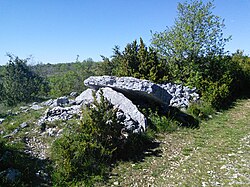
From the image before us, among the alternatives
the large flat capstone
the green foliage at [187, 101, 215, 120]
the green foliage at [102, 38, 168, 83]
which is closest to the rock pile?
the large flat capstone

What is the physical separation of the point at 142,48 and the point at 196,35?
11.5ft

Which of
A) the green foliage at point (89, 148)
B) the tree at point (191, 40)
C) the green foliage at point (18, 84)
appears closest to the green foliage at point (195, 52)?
the tree at point (191, 40)

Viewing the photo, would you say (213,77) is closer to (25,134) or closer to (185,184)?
(185,184)

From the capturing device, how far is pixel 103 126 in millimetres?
6395

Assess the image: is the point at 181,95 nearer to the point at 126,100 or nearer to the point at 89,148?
the point at 126,100

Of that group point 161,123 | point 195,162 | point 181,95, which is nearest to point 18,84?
point 181,95

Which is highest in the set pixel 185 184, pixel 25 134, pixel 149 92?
pixel 149 92

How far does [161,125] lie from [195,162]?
2.68 m

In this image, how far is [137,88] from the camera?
28.4 feet

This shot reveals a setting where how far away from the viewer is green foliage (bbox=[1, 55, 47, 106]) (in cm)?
2455

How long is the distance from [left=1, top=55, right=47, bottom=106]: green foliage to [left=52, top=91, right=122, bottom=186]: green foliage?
62.5 ft

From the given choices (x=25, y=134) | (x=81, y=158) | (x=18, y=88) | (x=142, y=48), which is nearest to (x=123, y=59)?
(x=142, y=48)

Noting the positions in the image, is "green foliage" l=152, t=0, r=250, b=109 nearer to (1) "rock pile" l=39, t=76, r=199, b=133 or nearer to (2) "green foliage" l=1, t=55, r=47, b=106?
(1) "rock pile" l=39, t=76, r=199, b=133

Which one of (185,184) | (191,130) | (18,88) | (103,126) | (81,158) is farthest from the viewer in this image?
(18,88)
